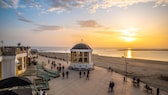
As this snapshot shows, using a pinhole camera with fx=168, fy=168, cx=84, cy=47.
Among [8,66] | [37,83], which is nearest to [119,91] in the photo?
[37,83]

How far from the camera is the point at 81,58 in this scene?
34.0 meters

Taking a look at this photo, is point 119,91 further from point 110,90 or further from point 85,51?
point 85,51

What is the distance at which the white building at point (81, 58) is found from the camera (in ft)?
109

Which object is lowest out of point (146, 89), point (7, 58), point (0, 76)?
point (146, 89)

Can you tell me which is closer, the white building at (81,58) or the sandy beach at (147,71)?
the sandy beach at (147,71)

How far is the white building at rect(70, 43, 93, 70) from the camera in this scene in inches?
1312

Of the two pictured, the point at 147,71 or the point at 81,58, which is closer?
the point at 81,58

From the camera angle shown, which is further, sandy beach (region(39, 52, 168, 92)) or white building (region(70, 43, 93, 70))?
white building (region(70, 43, 93, 70))

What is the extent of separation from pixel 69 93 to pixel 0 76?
9.18 m

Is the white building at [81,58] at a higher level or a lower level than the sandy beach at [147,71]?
higher

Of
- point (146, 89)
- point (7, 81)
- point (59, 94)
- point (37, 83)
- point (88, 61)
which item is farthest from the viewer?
point (88, 61)

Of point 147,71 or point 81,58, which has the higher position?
point 81,58

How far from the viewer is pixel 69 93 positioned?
56.9 ft

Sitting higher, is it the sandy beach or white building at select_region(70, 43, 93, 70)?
white building at select_region(70, 43, 93, 70)
